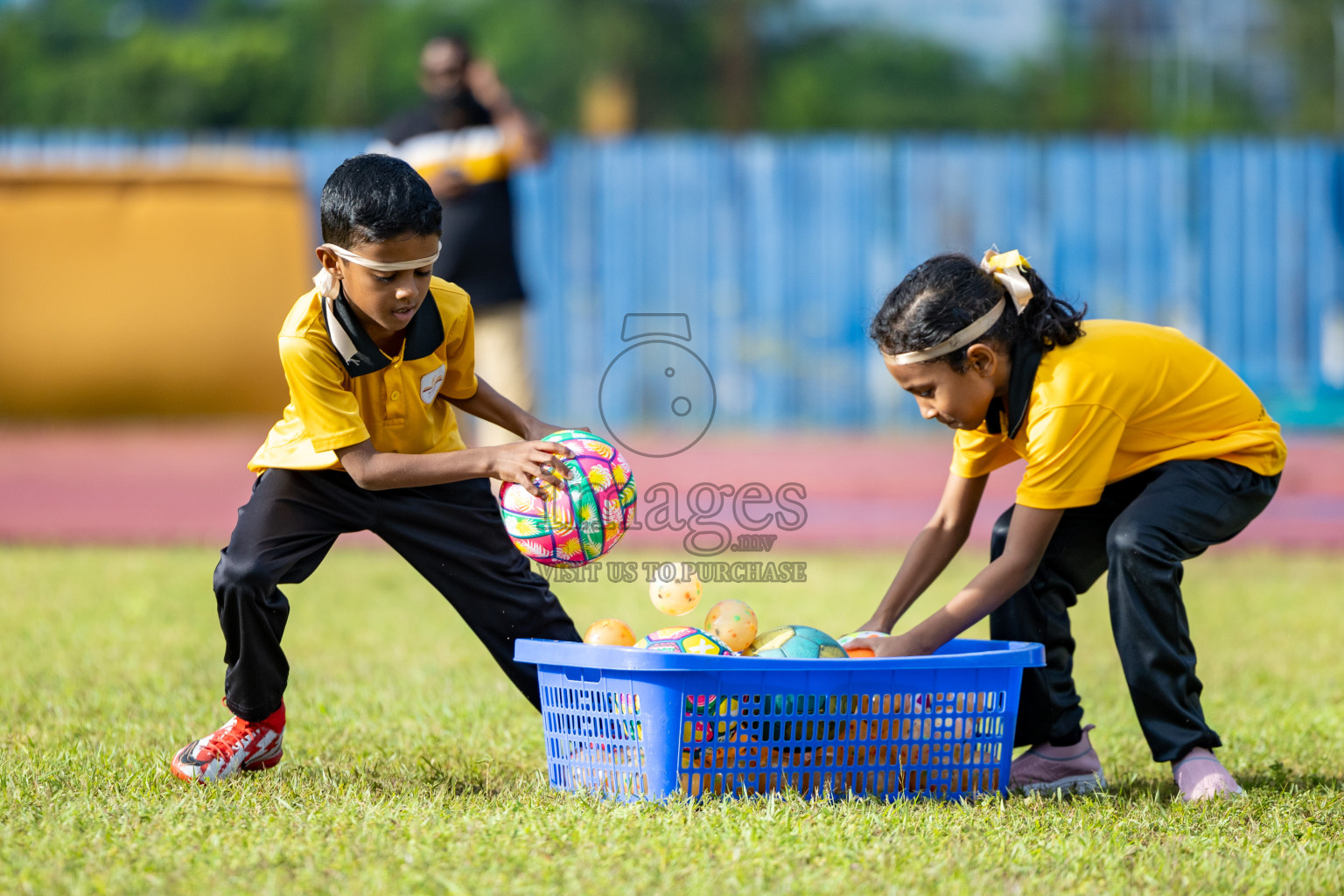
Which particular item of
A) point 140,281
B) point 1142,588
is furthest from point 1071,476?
point 140,281

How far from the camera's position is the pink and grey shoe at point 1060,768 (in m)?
4.02

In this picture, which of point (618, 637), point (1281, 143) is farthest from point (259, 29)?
point (618, 637)

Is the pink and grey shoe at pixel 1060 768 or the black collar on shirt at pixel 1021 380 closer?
the black collar on shirt at pixel 1021 380

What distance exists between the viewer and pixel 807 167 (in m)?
15.2

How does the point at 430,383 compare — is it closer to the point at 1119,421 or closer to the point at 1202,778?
the point at 1119,421

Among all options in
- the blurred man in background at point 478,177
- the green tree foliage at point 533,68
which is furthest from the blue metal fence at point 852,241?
the green tree foliage at point 533,68

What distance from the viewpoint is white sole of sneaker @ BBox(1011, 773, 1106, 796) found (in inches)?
154

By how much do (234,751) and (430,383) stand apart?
1116 mm

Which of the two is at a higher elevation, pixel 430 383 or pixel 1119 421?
pixel 430 383

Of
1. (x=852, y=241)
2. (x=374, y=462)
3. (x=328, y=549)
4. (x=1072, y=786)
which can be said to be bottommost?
(x=1072, y=786)

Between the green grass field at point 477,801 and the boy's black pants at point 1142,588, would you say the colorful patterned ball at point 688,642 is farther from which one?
the boy's black pants at point 1142,588

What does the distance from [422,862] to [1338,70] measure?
42.1m

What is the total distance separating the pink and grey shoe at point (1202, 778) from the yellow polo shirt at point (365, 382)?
2165 mm

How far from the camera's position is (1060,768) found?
4078 millimetres
